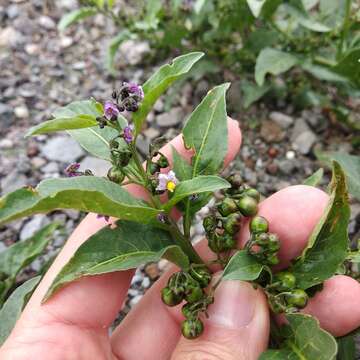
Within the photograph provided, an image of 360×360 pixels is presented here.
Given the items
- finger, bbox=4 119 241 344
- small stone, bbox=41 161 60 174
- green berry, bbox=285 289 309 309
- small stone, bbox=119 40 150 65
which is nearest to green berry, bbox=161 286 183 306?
finger, bbox=4 119 241 344

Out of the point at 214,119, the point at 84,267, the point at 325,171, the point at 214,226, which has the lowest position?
the point at 325,171

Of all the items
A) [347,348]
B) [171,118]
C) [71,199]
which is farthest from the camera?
[171,118]

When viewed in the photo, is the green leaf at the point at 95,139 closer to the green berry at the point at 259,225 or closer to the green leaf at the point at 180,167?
the green leaf at the point at 180,167

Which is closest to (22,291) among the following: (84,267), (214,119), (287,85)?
(84,267)

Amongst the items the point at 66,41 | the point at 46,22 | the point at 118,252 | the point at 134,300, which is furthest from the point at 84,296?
the point at 46,22

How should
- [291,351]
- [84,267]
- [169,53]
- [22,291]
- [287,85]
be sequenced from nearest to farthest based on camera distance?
1. [84,267]
2. [291,351]
3. [22,291]
4. [287,85]
5. [169,53]

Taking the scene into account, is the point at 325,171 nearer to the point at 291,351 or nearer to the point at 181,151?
the point at 181,151

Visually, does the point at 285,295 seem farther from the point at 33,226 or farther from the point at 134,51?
the point at 134,51
